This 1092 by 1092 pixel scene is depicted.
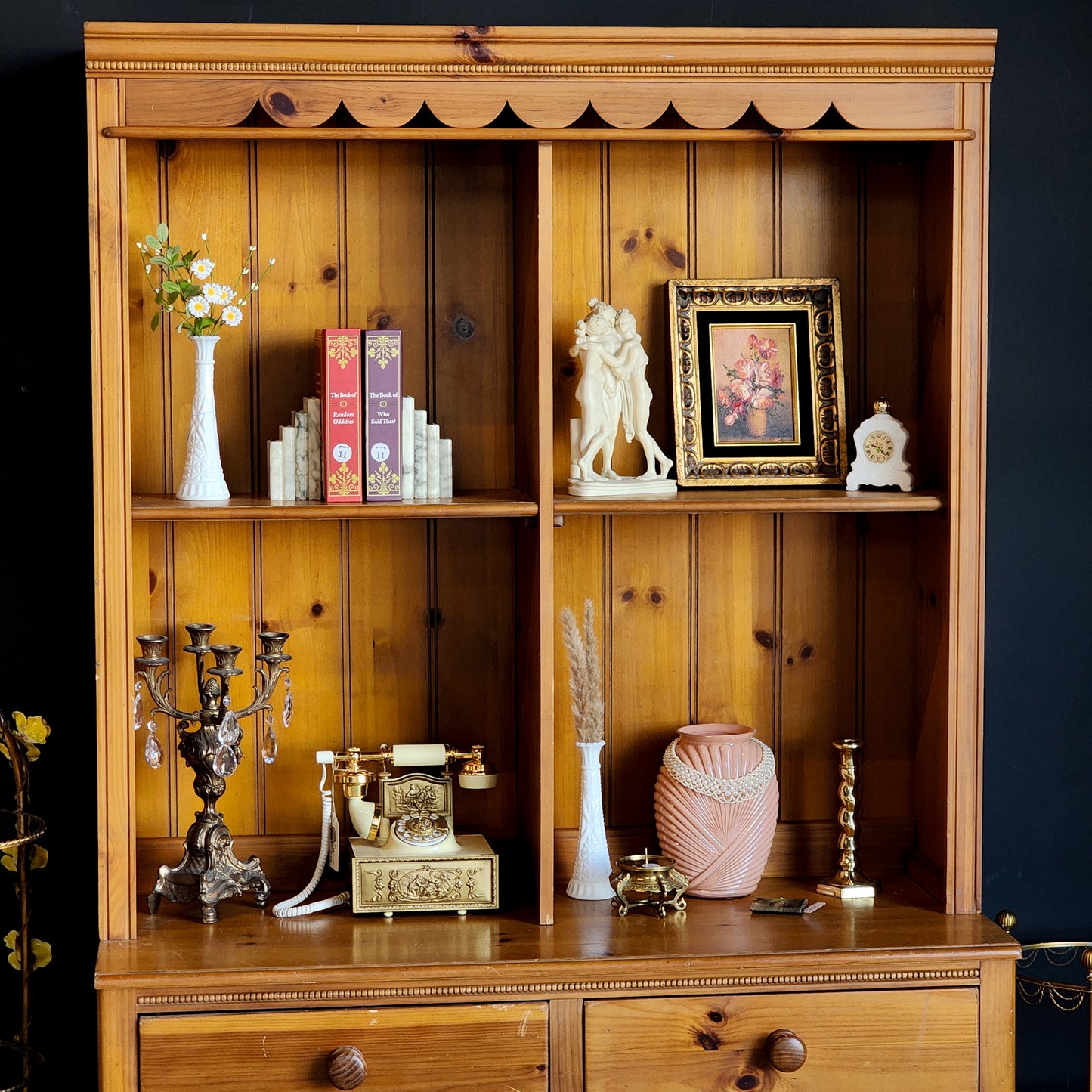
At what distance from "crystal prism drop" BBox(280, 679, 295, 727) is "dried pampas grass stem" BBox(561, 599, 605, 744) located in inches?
19.1

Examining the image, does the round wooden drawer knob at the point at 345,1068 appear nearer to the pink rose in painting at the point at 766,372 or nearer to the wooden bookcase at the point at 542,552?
the wooden bookcase at the point at 542,552

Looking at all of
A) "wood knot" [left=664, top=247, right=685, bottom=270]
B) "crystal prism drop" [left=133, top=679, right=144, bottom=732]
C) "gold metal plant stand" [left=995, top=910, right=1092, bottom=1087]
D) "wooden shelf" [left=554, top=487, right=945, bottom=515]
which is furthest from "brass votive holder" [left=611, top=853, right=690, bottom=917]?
"wood knot" [left=664, top=247, right=685, bottom=270]

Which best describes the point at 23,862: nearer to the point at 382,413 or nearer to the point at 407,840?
the point at 407,840

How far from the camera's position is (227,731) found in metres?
2.21

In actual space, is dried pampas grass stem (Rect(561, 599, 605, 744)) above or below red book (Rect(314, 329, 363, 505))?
below

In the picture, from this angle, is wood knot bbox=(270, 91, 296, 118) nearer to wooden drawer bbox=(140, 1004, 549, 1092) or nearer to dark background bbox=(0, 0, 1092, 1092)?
dark background bbox=(0, 0, 1092, 1092)

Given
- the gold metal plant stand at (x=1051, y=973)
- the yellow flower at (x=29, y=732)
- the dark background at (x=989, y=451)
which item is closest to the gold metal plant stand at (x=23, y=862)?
the yellow flower at (x=29, y=732)

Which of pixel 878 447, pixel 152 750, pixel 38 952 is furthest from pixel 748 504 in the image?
pixel 38 952

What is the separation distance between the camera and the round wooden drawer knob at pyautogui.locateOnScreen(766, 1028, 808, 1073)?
201 cm

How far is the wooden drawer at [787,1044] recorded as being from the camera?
2.02m

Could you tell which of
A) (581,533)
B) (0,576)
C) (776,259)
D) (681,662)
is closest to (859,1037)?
(681,662)

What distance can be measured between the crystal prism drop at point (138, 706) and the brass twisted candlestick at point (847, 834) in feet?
3.96

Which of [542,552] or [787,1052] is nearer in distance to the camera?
[787,1052]

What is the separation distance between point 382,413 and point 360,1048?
3.28 ft
